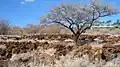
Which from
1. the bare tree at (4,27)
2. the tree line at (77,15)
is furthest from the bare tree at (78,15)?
the bare tree at (4,27)

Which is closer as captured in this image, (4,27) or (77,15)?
(77,15)

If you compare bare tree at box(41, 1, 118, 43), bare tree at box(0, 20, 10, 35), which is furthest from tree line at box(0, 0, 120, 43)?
bare tree at box(0, 20, 10, 35)

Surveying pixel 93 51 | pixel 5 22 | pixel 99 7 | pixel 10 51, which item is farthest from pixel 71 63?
pixel 5 22

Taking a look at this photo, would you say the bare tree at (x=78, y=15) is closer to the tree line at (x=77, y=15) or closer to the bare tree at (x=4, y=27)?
the tree line at (x=77, y=15)

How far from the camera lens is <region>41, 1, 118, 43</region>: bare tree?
37.8 m

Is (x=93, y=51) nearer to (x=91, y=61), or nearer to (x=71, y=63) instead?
(x=91, y=61)

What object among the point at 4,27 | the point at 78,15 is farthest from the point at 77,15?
the point at 4,27

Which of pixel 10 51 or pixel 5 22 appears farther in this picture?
pixel 5 22

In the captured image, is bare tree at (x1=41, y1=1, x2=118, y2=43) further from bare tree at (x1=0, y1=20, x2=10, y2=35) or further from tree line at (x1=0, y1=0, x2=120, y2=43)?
bare tree at (x1=0, y1=20, x2=10, y2=35)

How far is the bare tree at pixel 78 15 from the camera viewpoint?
37.8m

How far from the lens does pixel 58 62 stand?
11.0 meters

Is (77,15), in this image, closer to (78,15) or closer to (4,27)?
(78,15)

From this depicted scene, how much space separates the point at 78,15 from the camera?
39500mm

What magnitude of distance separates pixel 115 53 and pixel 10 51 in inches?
215
